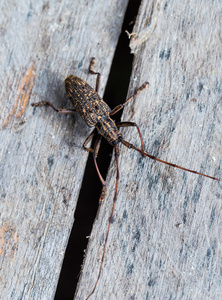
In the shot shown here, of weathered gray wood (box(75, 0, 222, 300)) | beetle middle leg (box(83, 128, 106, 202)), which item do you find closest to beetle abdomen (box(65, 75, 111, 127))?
beetle middle leg (box(83, 128, 106, 202))

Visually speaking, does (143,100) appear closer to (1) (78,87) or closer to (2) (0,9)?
(1) (78,87)

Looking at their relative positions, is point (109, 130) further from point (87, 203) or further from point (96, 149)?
point (87, 203)

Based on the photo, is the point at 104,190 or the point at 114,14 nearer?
the point at 104,190

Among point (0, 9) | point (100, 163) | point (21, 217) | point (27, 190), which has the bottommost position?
point (21, 217)

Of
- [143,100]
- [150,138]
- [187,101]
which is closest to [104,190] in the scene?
[150,138]

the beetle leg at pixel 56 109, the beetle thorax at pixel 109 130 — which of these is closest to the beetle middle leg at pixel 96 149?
the beetle thorax at pixel 109 130

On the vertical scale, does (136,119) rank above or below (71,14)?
below

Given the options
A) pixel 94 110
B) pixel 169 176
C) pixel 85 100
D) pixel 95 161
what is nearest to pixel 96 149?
pixel 95 161
